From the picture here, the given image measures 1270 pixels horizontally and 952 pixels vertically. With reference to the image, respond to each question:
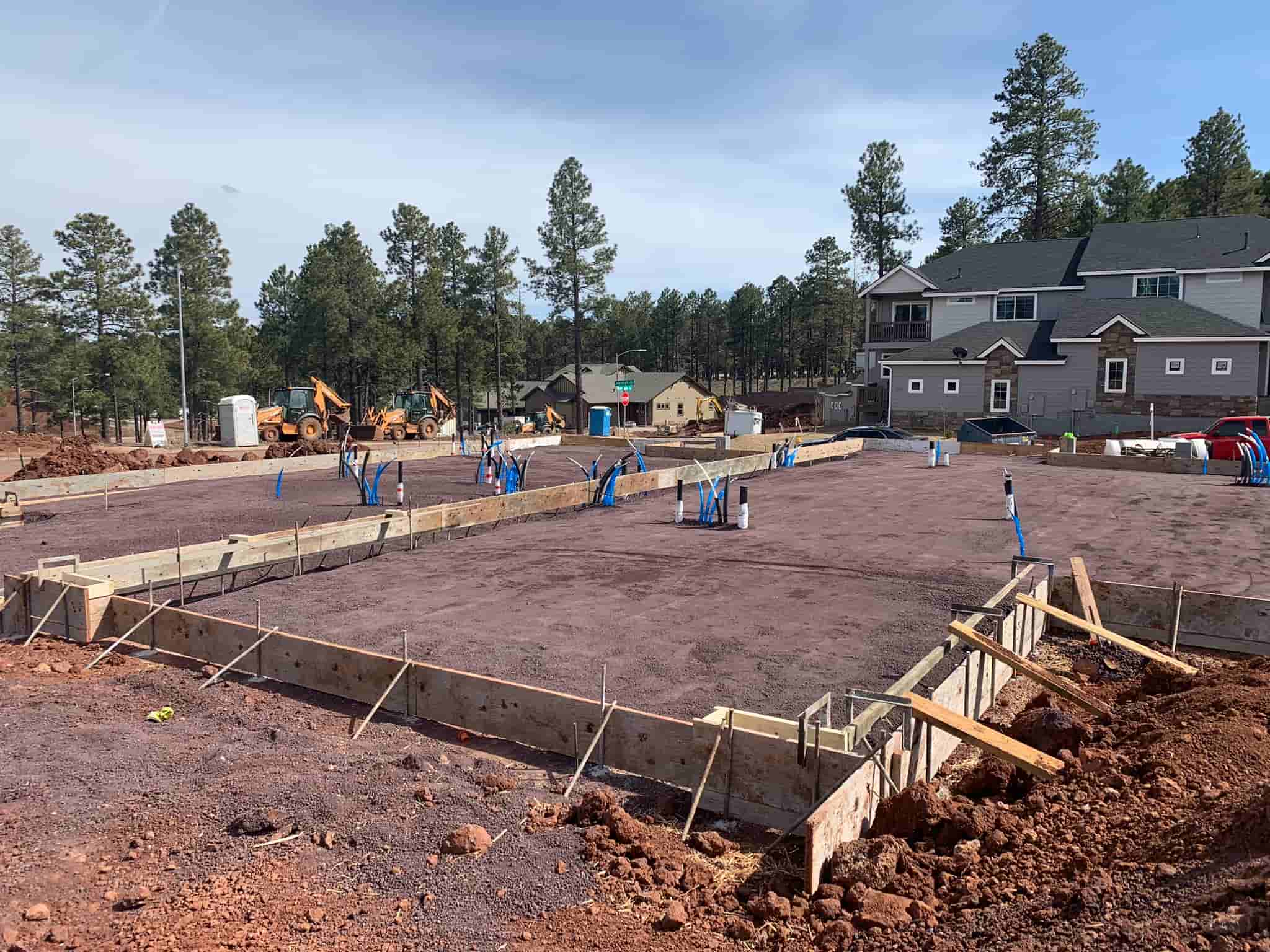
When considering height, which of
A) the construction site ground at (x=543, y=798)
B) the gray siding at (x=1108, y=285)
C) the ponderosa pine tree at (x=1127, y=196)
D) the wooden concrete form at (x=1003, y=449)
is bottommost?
the construction site ground at (x=543, y=798)

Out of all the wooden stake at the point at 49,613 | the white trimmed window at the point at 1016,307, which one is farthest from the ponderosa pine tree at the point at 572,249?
the wooden stake at the point at 49,613

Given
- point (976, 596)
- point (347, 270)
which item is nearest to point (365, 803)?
point (976, 596)

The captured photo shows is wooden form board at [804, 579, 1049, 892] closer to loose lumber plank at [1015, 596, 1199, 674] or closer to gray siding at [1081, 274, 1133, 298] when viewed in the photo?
loose lumber plank at [1015, 596, 1199, 674]

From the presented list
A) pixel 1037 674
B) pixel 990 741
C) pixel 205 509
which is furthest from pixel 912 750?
pixel 205 509

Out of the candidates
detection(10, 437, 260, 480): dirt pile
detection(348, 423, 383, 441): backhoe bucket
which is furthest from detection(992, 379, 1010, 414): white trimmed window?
detection(10, 437, 260, 480): dirt pile

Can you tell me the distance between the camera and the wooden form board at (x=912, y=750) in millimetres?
5277

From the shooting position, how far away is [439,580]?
13.4 meters

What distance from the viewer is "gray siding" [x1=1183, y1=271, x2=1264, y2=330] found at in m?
41.0

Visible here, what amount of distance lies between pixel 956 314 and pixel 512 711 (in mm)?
46038

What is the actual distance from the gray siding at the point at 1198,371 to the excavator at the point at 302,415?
35.3 meters

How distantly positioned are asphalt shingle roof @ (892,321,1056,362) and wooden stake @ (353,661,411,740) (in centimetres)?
4012

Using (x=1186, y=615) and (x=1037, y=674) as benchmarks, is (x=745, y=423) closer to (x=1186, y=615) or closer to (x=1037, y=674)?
(x=1186, y=615)

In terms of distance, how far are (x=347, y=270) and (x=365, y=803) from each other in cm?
5706

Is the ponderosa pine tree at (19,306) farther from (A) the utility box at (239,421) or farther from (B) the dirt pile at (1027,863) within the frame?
(B) the dirt pile at (1027,863)
